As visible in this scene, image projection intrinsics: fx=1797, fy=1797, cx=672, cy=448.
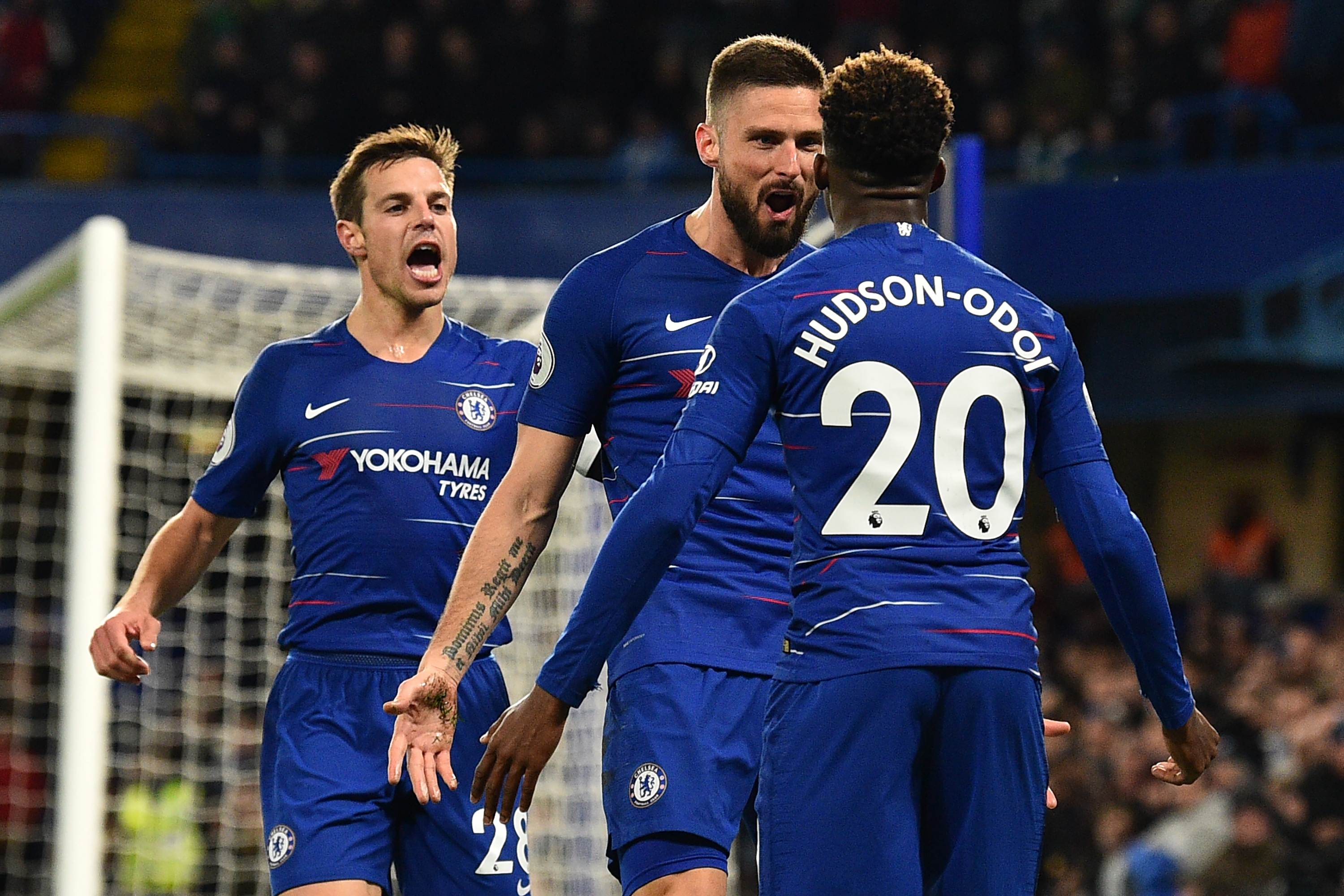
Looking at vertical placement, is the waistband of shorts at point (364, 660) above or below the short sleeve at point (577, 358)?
below

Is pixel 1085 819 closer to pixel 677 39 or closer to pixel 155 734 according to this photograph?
pixel 155 734

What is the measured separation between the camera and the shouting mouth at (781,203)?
4047 millimetres

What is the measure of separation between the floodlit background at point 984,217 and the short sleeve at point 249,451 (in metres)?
5.61

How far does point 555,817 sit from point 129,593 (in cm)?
262

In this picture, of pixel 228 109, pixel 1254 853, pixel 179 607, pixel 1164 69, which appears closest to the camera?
pixel 1254 853

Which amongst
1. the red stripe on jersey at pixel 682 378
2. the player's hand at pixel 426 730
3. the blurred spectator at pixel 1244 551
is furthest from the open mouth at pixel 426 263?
the blurred spectator at pixel 1244 551

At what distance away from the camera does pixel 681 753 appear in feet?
12.2

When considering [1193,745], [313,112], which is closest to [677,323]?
[1193,745]

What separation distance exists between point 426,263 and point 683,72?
10795mm

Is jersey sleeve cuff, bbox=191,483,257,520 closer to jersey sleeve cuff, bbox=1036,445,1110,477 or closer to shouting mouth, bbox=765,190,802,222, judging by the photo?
shouting mouth, bbox=765,190,802,222

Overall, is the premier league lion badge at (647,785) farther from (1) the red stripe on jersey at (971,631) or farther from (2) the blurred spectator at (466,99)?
(2) the blurred spectator at (466,99)

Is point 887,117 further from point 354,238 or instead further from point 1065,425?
point 354,238

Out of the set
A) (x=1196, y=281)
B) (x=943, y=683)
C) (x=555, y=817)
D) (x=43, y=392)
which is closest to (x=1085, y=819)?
(x=555, y=817)

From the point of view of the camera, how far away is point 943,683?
294 centimetres
